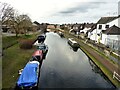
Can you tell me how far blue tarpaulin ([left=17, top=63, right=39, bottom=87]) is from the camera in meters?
18.8

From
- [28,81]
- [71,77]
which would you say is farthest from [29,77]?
[71,77]

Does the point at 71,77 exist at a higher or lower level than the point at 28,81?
lower

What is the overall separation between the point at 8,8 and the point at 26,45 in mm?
14917

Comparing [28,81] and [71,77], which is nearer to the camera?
[28,81]

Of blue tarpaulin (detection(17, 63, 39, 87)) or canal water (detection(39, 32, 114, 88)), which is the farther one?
canal water (detection(39, 32, 114, 88))

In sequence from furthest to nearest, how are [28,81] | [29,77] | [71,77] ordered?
[71,77] → [29,77] → [28,81]

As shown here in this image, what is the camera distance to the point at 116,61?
28.8m

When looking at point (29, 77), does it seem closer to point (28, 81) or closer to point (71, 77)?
point (28, 81)

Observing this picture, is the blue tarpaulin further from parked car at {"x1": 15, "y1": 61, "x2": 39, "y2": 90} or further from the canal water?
the canal water

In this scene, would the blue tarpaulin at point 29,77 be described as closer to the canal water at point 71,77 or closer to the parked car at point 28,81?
the parked car at point 28,81

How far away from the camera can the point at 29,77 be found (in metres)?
20.2

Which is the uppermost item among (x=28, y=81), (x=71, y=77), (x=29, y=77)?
(x=29, y=77)

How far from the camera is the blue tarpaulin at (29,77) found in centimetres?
1884

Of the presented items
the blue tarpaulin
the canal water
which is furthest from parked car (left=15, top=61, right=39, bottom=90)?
the canal water
